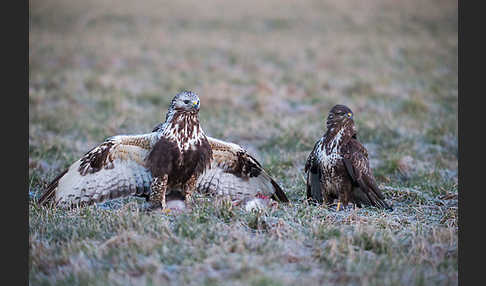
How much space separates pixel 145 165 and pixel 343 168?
193 cm

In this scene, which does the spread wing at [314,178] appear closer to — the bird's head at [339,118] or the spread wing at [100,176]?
the bird's head at [339,118]

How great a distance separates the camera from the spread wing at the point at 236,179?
5.32 meters

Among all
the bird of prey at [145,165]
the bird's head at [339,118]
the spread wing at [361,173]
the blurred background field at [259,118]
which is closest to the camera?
the blurred background field at [259,118]

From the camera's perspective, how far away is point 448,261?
3.88 metres

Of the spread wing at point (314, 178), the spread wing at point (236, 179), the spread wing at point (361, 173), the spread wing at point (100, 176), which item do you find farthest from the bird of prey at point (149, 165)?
the spread wing at point (361, 173)

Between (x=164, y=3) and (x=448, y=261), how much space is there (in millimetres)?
19322

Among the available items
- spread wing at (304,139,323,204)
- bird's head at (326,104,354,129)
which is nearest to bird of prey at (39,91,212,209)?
spread wing at (304,139,323,204)

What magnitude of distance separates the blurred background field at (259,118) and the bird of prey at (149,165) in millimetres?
224

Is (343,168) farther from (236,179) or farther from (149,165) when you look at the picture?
(149,165)

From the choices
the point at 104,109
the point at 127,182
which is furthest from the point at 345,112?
the point at 104,109

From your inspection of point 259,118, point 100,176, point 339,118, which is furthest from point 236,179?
point 259,118

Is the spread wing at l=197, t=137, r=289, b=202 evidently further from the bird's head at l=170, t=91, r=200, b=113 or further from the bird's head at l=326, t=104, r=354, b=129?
the bird's head at l=326, t=104, r=354, b=129

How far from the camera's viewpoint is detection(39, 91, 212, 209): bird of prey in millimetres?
4867

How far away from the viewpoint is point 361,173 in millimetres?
5141
